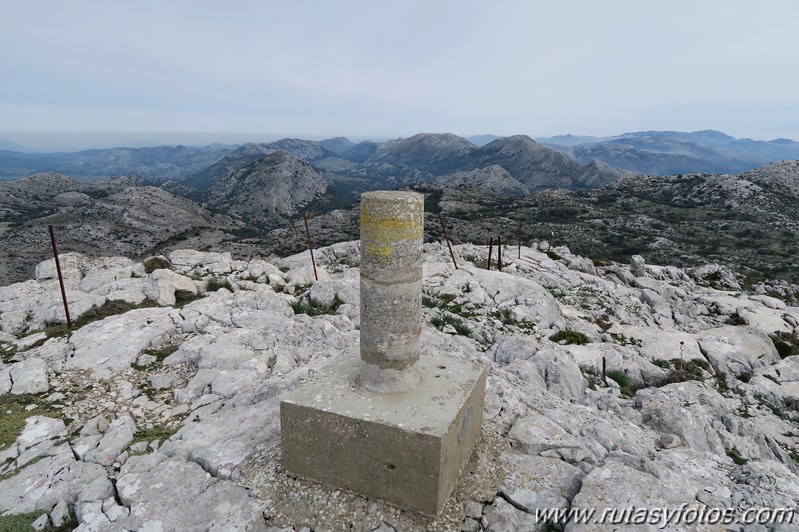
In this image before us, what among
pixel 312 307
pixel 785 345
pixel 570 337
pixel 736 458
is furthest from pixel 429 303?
pixel 785 345

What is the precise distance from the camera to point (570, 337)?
17578 millimetres

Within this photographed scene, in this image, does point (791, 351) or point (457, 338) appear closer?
point (457, 338)

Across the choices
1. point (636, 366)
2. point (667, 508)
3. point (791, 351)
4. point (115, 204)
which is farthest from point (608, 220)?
point (115, 204)

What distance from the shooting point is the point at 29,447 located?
28.9 feet

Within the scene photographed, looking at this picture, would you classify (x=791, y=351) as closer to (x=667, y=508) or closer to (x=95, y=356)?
(x=667, y=508)

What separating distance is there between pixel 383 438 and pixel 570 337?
1326 cm

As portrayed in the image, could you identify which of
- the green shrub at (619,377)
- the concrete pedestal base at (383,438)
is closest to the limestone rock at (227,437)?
the concrete pedestal base at (383,438)

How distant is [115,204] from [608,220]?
116 metres

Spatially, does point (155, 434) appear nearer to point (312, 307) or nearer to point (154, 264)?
point (312, 307)

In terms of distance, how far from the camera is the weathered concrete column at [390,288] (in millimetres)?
7242

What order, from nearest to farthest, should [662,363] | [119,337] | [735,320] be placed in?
[119,337]
[662,363]
[735,320]

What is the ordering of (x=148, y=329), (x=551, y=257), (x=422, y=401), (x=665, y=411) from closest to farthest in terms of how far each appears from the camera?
(x=422, y=401) → (x=665, y=411) → (x=148, y=329) → (x=551, y=257)

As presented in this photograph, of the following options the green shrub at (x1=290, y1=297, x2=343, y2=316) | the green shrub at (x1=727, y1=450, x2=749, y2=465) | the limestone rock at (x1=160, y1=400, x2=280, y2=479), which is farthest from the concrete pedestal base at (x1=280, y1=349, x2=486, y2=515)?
the green shrub at (x1=290, y1=297, x2=343, y2=316)

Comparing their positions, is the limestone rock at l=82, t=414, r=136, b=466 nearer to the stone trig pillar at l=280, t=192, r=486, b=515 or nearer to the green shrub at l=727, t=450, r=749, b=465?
the stone trig pillar at l=280, t=192, r=486, b=515
